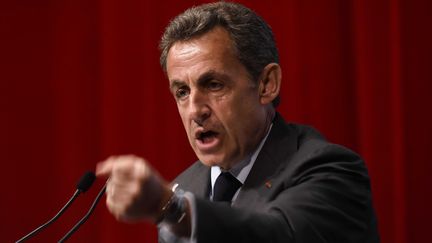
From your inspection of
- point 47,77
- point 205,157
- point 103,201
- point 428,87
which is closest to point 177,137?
point 103,201

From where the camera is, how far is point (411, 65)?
7.00 ft

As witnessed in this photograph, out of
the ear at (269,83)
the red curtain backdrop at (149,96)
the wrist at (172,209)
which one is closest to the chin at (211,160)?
the ear at (269,83)

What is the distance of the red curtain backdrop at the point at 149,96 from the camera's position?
2.13 metres

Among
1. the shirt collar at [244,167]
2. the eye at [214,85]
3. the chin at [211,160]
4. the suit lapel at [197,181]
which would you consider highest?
the eye at [214,85]

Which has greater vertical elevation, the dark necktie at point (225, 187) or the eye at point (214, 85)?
the eye at point (214, 85)

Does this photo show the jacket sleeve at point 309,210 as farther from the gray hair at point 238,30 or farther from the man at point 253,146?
the gray hair at point 238,30

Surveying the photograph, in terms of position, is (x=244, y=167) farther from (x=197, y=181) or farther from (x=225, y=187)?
(x=197, y=181)

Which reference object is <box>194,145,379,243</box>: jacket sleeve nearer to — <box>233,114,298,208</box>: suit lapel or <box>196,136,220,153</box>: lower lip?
<box>233,114,298,208</box>: suit lapel

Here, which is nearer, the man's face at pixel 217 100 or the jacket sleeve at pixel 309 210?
the jacket sleeve at pixel 309 210

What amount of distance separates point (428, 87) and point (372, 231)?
2.59 ft

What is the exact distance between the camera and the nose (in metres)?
1.60

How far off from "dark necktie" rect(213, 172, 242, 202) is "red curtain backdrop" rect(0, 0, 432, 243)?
61 cm

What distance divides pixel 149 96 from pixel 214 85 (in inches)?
29.9

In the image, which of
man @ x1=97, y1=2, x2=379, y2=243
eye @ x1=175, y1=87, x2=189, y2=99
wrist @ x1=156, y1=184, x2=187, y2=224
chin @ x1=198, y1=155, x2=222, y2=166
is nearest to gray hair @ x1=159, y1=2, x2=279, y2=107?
man @ x1=97, y1=2, x2=379, y2=243
